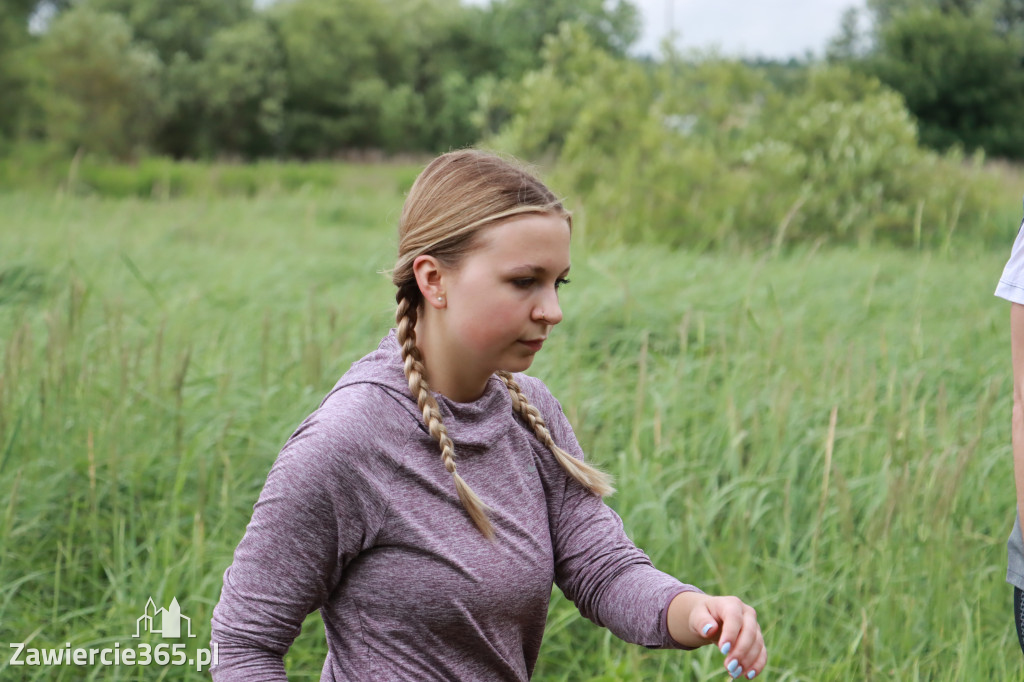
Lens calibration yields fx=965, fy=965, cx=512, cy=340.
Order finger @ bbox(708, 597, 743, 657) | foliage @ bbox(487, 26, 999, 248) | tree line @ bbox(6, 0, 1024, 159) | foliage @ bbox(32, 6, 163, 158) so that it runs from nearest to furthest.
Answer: finger @ bbox(708, 597, 743, 657) < foliage @ bbox(487, 26, 999, 248) < foliage @ bbox(32, 6, 163, 158) < tree line @ bbox(6, 0, 1024, 159)

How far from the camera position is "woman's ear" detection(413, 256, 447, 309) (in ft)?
4.34

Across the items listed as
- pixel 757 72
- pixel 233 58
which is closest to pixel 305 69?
pixel 233 58

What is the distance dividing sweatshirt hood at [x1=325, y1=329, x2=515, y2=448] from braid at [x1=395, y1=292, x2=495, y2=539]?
13 mm

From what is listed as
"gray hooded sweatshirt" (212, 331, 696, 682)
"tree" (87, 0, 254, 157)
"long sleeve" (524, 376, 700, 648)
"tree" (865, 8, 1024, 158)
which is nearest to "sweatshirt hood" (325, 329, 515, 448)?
"gray hooded sweatshirt" (212, 331, 696, 682)

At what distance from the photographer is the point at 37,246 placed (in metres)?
5.96

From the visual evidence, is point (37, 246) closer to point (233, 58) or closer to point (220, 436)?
point (220, 436)

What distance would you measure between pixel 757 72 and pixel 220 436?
9.25m

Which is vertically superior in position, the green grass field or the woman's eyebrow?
the woman's eyebrow

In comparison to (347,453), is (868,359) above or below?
below

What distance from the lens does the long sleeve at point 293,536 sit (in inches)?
47.9

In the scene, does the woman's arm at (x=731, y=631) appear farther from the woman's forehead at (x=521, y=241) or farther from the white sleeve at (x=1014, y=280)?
the white sleeve at (x=1014, y=280)

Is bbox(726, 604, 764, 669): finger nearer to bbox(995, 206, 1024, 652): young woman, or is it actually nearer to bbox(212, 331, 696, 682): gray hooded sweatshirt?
bbox(212, 331, 696, 682): gray hooded sweatshirt

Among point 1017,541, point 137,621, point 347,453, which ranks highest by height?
point 347,453

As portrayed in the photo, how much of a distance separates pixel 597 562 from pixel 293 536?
0.46m
